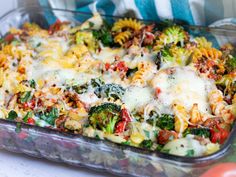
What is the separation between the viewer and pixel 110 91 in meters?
2.00

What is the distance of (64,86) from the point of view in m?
2.08

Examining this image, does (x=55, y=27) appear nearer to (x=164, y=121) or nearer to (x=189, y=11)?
(x=189, y=11)

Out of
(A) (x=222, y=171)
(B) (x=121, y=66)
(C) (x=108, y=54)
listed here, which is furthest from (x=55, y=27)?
(A) (x=222, y=171)

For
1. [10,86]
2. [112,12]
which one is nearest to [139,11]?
[112,12]

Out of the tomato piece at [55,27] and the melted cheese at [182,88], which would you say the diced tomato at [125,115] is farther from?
the tomato piece at [55,27]

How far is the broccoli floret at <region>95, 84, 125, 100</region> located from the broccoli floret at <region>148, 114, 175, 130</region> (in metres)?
0.20

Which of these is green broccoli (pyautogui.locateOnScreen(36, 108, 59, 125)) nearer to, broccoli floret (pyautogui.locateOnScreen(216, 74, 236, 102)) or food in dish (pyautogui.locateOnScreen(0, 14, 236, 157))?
food in dish (pyautogui.locateOnScreen(0, 14, 236, 157))

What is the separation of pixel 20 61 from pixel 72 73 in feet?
0.87

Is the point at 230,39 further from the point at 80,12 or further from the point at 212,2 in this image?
the point at 80,12

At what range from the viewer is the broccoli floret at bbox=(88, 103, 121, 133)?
70.7 inches

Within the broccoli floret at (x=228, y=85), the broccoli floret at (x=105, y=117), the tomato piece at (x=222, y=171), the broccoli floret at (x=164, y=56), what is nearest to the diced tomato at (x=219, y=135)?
the tomato piece at (x=222, y=171)

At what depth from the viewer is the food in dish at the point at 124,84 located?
1790 millimetres

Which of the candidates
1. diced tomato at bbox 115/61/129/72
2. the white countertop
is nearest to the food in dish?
diced tomato at bbox 115/61/129/72

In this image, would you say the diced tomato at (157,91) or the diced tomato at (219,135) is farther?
the diced tomato at (157,91)
